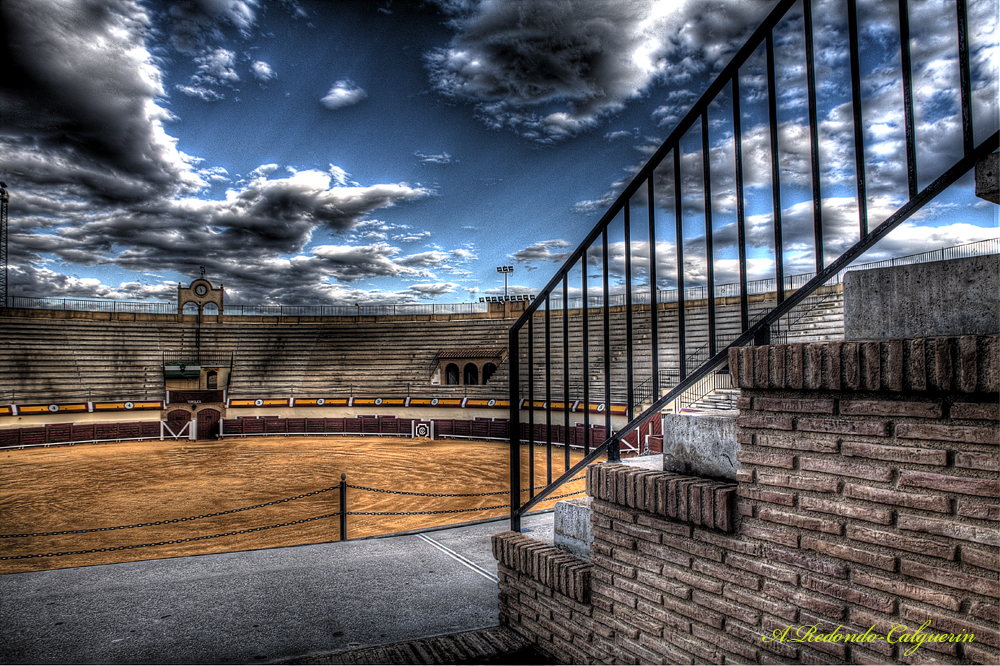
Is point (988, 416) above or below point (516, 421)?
above

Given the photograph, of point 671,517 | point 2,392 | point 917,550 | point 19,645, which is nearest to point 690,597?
point 671,517

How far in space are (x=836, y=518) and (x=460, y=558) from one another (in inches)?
180

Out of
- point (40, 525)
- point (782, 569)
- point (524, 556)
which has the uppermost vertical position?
point (782, 569)

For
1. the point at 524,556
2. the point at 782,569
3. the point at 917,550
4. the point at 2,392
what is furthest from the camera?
the point at 2,392

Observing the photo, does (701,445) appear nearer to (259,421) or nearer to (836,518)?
(836,518)

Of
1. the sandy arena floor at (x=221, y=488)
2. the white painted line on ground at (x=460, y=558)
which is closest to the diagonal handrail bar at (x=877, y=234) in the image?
the white painted line on ground at (x=460, y=558)

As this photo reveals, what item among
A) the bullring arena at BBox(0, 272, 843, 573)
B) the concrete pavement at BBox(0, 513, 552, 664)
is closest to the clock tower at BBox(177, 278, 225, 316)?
the bullring arena at BBox(0, 272, 843, 573)

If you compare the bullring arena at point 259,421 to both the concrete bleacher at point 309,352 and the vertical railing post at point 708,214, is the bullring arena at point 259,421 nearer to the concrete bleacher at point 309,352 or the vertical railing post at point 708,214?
the concrete bleacher at point 309,352

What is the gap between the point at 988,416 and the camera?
5.28ft

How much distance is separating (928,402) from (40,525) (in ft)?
49.5

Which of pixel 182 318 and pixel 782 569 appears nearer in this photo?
pixel 782 569

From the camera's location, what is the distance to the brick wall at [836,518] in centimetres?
163

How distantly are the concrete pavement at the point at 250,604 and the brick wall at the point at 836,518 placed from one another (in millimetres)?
1628

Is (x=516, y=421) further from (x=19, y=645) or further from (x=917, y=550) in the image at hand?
(x=19, y=645)
